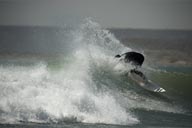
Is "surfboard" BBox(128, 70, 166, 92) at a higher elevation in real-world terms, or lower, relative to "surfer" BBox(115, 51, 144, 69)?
lower

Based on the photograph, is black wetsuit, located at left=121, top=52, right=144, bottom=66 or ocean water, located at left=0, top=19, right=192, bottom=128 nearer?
ocean water, located at left=0, top=19, right=192, bottom=128

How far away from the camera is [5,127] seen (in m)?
17.3

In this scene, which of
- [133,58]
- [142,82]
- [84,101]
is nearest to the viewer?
[84,101]

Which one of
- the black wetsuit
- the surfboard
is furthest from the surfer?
the surfboard

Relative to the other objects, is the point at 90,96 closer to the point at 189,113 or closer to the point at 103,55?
the point at 189,113

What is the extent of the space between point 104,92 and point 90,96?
2.65 meters

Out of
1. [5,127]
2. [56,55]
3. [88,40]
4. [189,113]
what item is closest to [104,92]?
[189,113]

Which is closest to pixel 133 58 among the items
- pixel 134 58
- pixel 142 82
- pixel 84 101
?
pixel 134 58

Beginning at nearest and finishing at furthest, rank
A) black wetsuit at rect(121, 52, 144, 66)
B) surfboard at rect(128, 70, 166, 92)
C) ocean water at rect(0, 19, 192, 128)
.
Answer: ocean water at rect(0, 19, 192, 128), surfboard at rect(128, 70, 166, 92), black wetsuit at rect(121, 52, 144, 66)

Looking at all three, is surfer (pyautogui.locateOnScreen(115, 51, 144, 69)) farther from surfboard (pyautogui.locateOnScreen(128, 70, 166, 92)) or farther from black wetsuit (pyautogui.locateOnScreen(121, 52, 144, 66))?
surfboard (pyautogui.locateOnScreen(128, 70, 166, 92))

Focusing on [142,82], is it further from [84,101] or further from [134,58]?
[84,101]

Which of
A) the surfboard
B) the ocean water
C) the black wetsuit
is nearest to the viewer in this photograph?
the ocean water

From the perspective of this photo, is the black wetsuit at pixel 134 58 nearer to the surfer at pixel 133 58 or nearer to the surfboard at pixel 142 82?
the surfer at pixel 133 58

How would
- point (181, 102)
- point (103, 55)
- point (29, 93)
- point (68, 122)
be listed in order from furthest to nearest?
point (103, 55), point (181, 102), point (29, 93), point (68, 122)
